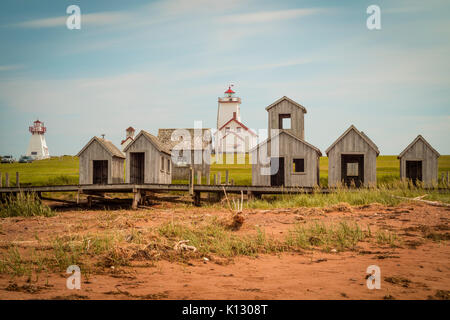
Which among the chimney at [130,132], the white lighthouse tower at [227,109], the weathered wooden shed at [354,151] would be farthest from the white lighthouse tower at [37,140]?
the weathered wooden shed at [354,151]

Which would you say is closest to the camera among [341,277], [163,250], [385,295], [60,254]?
[385,295]

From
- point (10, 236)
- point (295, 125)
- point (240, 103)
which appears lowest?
point (10, 236)

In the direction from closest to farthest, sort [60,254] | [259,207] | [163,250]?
[60,254], [163,250], [259,207]

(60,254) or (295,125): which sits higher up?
(295,125)

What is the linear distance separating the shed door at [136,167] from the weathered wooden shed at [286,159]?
28.4ft

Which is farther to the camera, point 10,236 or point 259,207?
point 259,207

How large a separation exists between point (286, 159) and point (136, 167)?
1089cm

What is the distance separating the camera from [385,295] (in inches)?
266

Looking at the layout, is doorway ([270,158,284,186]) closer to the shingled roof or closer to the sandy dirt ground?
the sandy dirt ground

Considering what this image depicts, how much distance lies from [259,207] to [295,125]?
8.50 meters

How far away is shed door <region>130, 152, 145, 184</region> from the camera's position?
93.1 ft

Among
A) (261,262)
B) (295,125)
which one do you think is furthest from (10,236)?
(295,125)

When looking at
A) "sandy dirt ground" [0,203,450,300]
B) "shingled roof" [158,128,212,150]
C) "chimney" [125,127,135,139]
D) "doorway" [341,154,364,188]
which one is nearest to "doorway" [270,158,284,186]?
"doorway" [341,154,364,188]
